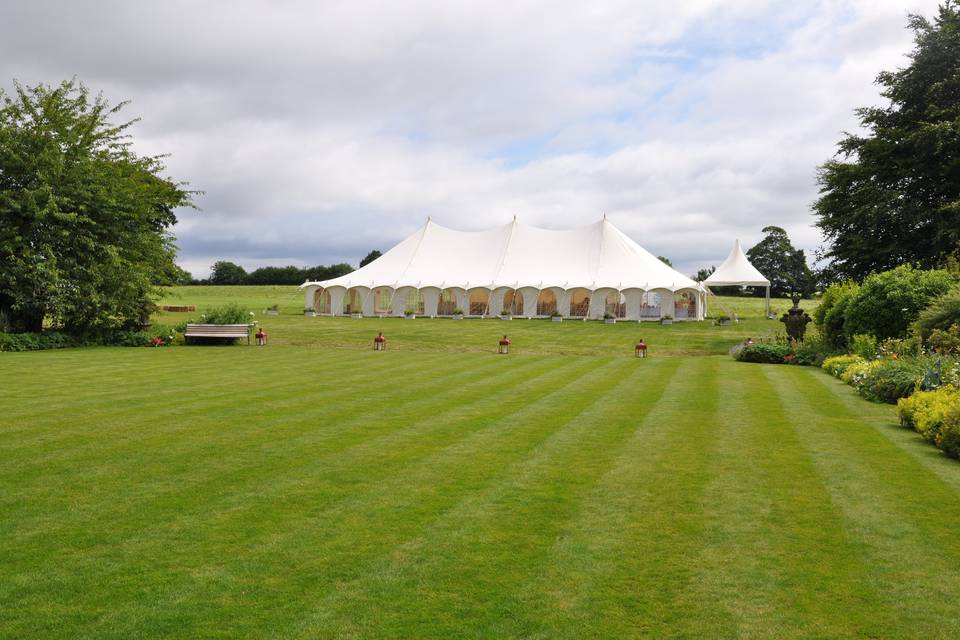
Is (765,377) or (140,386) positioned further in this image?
(765,377)

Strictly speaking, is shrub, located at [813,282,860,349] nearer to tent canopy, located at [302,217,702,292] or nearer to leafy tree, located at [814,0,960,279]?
leafy tree, located at [814,0,960,279]

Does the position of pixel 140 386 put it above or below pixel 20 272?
below

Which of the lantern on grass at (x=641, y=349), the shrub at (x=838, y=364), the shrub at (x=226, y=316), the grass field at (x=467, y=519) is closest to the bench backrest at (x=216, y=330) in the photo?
the shrub at (x=226, y=316)

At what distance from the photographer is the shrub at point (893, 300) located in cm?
1591

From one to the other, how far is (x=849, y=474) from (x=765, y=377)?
327 inches

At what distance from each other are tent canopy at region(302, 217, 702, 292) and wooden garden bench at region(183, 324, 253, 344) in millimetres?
21155

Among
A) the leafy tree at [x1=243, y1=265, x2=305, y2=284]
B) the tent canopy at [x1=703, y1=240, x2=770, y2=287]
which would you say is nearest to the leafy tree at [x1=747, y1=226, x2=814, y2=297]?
the tent canopy at [x1=703, y1=240, x2=770, y2=287]

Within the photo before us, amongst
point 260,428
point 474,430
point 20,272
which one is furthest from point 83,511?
point 20,272

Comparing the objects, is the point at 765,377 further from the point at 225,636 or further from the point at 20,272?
A: the point at 20,272

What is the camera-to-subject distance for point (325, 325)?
109 feet

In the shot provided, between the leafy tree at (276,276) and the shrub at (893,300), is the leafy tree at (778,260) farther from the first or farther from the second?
the shrub at (893,300)

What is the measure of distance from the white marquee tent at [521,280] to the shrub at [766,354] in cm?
2046

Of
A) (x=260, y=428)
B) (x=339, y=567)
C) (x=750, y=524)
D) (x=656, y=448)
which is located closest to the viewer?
(x=339, y=567)

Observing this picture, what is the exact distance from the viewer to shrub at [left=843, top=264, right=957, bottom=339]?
15906 millimetres
